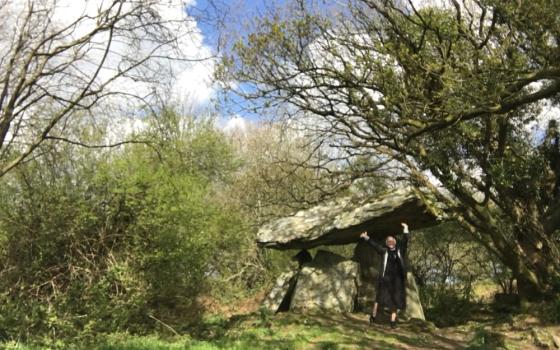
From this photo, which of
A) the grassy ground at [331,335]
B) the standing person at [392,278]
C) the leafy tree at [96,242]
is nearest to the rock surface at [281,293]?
the grassy ground at [331,335]

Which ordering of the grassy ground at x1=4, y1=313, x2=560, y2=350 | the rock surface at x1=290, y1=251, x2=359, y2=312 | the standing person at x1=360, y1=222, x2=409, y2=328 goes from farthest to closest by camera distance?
1. the rock surface at x1=290, y1=251, x2=359, y2=312
2. the standing person at x1=360, y1=222, x2=409, y2=328
3. the grassy ground at x1=4, y1=313, x2=560, y2=350

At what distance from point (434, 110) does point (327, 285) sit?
5.27 metres

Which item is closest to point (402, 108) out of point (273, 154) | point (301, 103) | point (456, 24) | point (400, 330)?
point (456, 24)

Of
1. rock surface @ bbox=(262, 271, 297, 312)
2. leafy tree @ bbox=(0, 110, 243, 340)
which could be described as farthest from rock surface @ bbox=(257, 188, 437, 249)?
leafy tree @ bbox=(0, 110, 243, 340)

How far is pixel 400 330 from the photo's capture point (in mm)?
10719

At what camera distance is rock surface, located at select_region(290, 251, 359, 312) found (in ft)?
41.8

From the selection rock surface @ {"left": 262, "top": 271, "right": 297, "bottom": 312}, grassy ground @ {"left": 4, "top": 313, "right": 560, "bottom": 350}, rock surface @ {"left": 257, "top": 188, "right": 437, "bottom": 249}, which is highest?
rock surface @ {"left": 257, "top": 188, "right": 437, "bottom": 249}

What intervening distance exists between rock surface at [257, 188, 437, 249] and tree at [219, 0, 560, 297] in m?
0.67

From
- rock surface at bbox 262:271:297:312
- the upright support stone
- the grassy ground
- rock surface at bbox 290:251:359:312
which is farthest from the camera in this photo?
rock surface at bbox 262:271:297:312

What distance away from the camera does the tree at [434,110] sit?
10.8 m

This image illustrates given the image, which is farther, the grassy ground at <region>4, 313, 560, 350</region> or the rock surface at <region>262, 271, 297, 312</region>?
the rock surface at <region>262, 271, 297, 312</region>

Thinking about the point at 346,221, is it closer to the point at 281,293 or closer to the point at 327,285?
the point at 327,285

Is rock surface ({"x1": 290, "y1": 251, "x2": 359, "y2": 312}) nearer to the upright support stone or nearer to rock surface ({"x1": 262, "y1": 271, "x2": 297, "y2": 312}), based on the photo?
the upright support stone

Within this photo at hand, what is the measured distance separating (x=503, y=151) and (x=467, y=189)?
1276 millimetres
